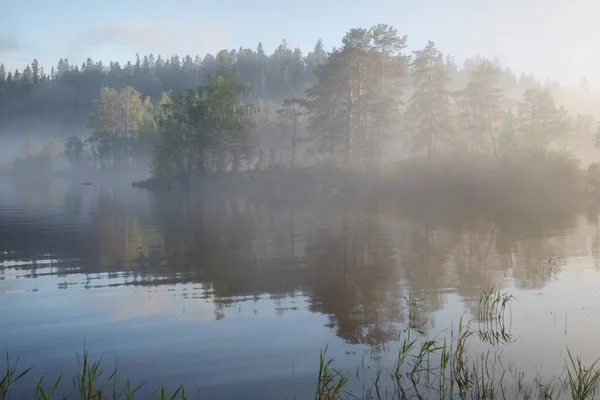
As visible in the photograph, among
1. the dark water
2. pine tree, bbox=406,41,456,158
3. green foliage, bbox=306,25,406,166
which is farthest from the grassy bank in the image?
pine tree, bbox=406,41,456,158

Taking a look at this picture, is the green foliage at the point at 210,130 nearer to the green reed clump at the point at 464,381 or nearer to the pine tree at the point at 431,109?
the pine tree at the point at 431,109

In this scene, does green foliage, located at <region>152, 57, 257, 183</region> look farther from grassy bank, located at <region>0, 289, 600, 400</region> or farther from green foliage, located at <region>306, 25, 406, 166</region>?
grassy bank, located at <region>0, 289, 600, 400</region>

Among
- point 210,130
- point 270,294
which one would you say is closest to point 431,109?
point 210,130

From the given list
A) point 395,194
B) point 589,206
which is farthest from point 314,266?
point 395,194

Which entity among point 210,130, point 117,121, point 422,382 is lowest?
point 422,382

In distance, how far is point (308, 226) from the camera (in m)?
29.9

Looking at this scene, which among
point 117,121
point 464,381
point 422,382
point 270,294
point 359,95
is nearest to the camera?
point 464,381

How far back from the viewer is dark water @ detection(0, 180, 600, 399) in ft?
30.2

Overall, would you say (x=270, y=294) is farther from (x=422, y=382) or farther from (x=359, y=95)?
(x=359, y=95)

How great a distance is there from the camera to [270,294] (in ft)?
46.1

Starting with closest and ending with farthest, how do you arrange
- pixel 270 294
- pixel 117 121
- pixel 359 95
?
pixel 270 294 → pixel 359 95 → pixel 117 121

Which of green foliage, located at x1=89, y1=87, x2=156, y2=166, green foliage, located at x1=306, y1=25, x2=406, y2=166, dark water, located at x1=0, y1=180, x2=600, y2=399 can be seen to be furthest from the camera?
green foliage, located at x1=89, y1=87, x2=156, y2=166

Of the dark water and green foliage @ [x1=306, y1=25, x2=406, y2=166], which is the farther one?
green foliage @ [x1=306, y1=25, x2=406, y2=166]

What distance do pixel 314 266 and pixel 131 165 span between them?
378 ft
